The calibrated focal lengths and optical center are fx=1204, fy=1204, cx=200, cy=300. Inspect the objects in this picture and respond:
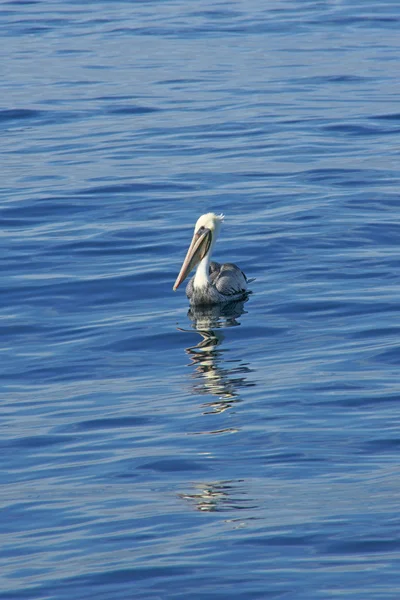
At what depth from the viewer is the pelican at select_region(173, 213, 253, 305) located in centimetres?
1250

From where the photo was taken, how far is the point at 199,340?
11172 millimetres

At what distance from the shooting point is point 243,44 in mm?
28938

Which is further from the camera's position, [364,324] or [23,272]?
[23,272]

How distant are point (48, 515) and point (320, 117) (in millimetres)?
15121

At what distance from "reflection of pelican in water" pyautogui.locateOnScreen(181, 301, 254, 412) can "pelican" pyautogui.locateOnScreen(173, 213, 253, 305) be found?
4.7 inches

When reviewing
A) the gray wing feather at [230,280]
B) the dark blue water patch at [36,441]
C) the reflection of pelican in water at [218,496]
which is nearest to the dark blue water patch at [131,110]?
the gray wing feather at [230,280]

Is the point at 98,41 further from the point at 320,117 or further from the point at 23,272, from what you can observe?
the point at 23,272

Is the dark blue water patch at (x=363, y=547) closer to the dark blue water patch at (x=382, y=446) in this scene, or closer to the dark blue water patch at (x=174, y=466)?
the dark blue water patch at (x=382, y=446)

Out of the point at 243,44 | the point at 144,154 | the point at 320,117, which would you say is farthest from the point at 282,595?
the point at 243,44

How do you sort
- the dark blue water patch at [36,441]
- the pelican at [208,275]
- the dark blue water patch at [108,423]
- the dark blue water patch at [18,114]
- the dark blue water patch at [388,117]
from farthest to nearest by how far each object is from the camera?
the dark blue water patch at [18,114] → the dark blue water patch at [388,117] → the pelican at [208,275] → the dark blue water patch at [108,423] → the dark blue water patch at [36,441]

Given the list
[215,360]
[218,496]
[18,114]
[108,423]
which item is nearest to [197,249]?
[215,360]

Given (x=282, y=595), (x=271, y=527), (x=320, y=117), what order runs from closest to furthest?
(x=282, y=595) < (x=271, y=527) < (x=320, y=117)

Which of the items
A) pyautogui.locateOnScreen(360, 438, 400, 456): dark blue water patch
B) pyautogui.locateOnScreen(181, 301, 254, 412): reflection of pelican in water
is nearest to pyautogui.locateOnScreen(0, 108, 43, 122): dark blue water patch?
pyautogui.locateOnScreen(181, 301, 254, 412): reflection of pelican in water

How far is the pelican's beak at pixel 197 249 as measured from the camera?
42.7 ft
